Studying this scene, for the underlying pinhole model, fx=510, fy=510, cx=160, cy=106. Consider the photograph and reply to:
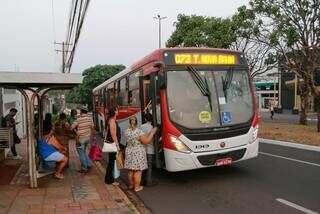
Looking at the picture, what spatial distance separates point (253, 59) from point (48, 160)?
28.1m

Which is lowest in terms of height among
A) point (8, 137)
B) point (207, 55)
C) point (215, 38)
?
point (8, 137)

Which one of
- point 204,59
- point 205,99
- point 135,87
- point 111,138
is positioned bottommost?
point 111,138

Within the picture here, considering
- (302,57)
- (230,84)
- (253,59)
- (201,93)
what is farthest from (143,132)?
(253,59)

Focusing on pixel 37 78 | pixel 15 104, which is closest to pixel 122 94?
pixel 37 78

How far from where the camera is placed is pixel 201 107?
1097 cm

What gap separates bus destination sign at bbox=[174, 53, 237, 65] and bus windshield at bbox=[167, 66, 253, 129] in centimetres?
20

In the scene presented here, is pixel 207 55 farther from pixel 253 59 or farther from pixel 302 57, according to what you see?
pixel 253 59

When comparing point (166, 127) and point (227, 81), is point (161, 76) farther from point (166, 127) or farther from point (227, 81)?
point (227, 81)

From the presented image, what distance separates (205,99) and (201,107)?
0.20m

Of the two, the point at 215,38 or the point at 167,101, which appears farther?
the point at 215,38

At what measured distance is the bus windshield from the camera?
10.9 metres

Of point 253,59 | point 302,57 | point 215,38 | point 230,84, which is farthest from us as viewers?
point 253,59

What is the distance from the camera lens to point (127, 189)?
11.0 meters

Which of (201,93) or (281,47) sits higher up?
(281,47)
